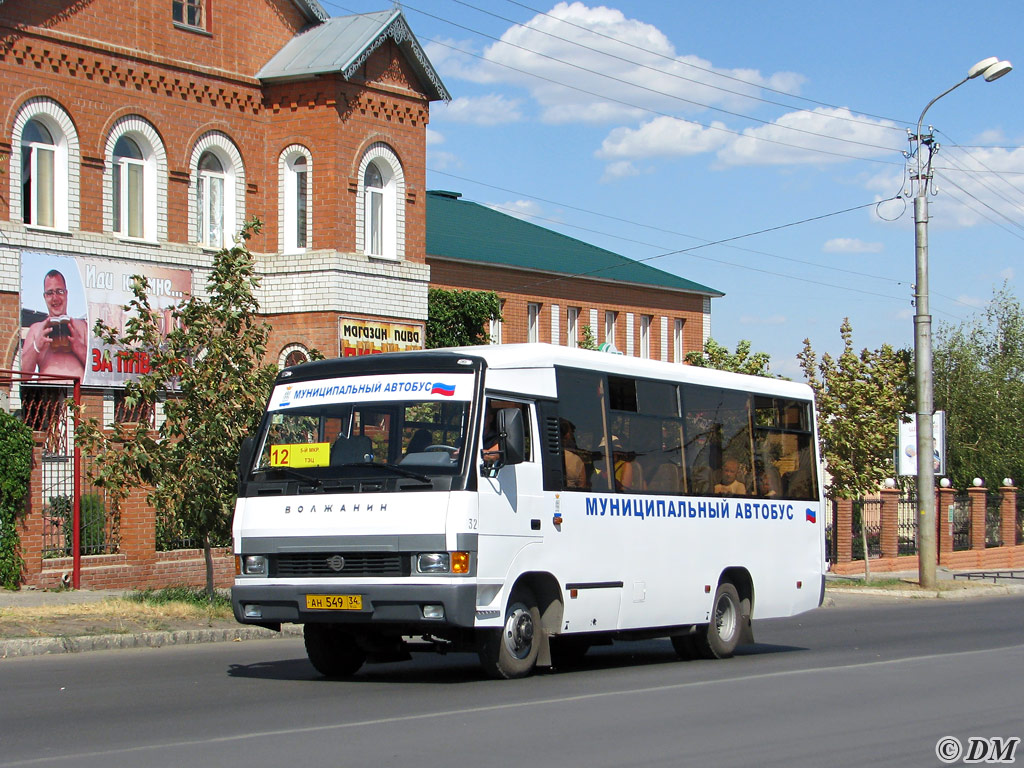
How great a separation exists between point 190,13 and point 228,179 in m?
3.51

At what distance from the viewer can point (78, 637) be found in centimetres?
1531

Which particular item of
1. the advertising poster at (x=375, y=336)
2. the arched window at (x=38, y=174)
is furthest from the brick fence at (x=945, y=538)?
the arched window at (x=38, y=174)

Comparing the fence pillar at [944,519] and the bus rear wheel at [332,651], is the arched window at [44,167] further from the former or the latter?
the fence pillar at [944,519]

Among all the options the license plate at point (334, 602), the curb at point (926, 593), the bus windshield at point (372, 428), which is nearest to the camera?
the license plate at point (334, 602)

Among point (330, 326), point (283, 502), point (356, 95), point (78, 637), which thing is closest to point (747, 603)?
point (283, 502)

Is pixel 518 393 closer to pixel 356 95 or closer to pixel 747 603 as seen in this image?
pixel 747 603

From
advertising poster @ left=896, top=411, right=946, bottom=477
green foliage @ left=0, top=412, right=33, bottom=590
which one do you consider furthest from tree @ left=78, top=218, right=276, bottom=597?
advertising poster @ left=896, top=411, right=946, bottom=477

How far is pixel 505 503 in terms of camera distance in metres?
12.0

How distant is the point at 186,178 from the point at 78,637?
15.8 metres

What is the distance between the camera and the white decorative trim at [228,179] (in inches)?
1166

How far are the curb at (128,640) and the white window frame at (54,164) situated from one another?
12.4m

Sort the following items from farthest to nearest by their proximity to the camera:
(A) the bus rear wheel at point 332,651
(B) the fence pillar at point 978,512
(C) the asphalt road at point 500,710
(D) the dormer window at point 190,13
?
(B) the fence pillar at point 978,512 < (D) the dormer window at point 190,13 < (A) the bus rear wheel at point 332,651 < (C) the asphalt road at point 500,710

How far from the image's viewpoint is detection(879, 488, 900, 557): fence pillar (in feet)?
131

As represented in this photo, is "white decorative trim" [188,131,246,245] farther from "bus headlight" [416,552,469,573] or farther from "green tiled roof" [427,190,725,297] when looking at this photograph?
"bus headlight" [416,552,469,573]
